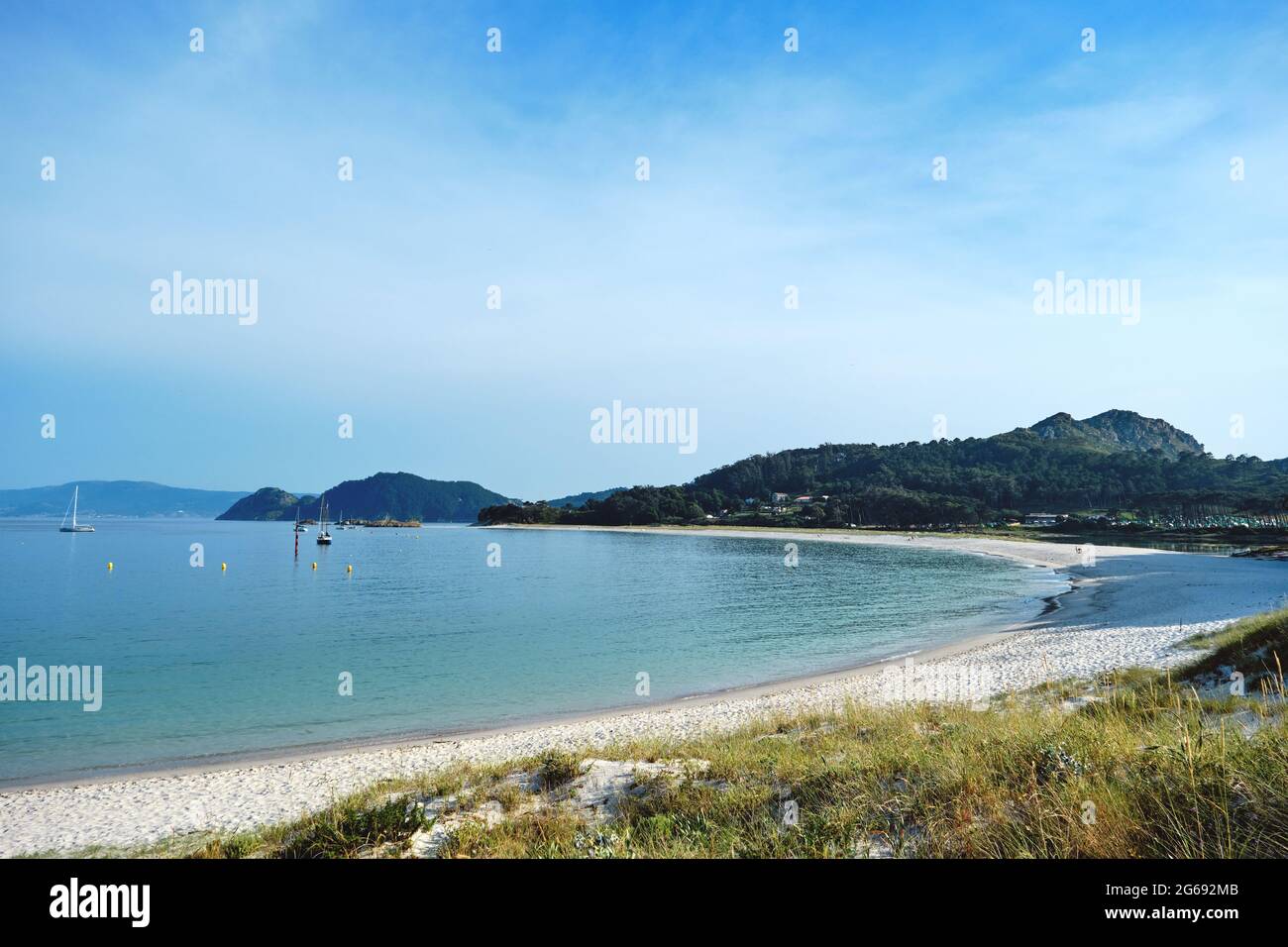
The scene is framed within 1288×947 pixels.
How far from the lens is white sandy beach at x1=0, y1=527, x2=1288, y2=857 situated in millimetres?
11680

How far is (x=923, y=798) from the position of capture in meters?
6.46

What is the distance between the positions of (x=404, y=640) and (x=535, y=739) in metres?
16.8

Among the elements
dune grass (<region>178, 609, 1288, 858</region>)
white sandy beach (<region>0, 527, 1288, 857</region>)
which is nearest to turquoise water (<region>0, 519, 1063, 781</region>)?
white sandy beach (<region>0, 527, 1288, 857</region>)

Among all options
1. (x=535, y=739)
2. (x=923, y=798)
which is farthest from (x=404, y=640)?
(x=923, y=798)

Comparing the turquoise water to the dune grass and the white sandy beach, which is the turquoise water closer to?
the white sandy beach

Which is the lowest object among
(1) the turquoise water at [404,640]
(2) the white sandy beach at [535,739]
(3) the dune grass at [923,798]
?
(1) the turquoise water at [404,640]

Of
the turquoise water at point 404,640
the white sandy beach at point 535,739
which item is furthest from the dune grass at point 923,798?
the turquoise water at point 404,640

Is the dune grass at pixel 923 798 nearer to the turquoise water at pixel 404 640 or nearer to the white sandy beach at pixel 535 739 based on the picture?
the white sandy beach at pixel 535 739

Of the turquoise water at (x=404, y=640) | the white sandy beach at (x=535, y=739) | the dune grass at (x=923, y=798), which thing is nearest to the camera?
the dune grass at (x=923, y=798)

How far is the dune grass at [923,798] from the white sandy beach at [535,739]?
327 centimetres

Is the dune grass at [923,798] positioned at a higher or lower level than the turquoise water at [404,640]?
higher

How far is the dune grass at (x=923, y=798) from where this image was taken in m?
5.00

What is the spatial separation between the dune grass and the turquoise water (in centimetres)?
1081

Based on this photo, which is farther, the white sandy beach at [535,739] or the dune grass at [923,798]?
the white sandy beach at [535,739]
